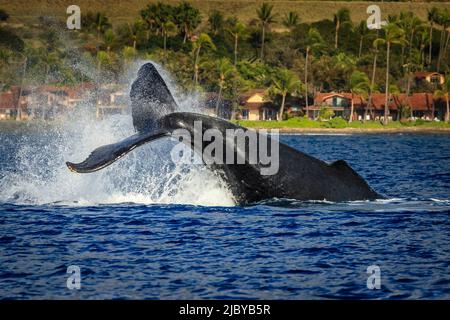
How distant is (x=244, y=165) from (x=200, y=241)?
1.94 metres

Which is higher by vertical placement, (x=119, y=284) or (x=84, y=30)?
(x=84, y=30)

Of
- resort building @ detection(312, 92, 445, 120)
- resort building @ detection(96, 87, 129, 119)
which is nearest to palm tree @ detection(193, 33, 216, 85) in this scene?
resort building @ detection(96, 87, 129, 119)

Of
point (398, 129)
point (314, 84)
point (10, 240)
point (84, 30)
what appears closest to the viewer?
point (10, 240)

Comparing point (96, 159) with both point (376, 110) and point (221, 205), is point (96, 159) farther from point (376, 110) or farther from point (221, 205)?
point (376, 110)

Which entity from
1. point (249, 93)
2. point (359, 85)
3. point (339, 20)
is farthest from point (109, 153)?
point (339, 20)

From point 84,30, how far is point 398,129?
81000 mm

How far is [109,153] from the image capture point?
1636 cm

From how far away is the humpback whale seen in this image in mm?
17609

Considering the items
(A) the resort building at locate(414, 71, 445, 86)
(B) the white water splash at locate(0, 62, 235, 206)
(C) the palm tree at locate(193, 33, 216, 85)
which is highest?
(C) the palm tree at locate(193, 33, 216, 85)

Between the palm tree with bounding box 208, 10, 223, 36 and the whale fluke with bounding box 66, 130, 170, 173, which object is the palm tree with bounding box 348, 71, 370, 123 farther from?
the whale fluke with bounding box 66, 130, 170, 173

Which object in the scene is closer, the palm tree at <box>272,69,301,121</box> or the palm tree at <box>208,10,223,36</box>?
the palm tree at <box>272,69,301,121</box>

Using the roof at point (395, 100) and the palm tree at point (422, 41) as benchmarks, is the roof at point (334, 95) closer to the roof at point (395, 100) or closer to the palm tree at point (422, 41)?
the roof at point (395, 100)

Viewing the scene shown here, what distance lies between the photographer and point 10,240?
17.7m
